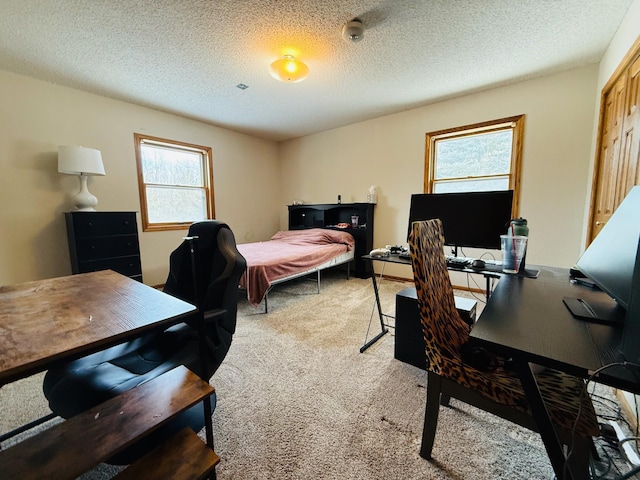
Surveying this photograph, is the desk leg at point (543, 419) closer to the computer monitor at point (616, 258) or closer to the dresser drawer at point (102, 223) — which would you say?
the computer monitor at point (616, 258)

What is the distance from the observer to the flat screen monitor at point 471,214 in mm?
1765

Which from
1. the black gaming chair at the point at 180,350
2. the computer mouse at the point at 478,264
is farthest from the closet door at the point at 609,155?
the black gaming chair at the point at 180,350

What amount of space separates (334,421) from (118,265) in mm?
3097

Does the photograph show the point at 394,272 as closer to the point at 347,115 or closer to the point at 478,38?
the point at 347,115

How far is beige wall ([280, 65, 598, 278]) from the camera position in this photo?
270 centimetres

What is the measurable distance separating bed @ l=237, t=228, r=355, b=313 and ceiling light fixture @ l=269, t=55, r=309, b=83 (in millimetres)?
1848

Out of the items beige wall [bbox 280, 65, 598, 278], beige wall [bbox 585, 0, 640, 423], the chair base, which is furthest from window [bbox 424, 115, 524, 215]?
the chair base

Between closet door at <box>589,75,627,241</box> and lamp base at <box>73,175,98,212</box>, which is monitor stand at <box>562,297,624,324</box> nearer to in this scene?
closet door at <box>589,75,627,241</box>

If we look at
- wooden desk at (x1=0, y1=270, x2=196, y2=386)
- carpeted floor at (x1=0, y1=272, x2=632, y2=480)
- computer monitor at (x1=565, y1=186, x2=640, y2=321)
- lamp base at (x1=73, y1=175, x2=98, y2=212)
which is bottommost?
carpeted floor at (x1=0, y1=272, x2=632, y2=480)

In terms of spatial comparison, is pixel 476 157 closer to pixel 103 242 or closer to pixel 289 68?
pixel 289 68

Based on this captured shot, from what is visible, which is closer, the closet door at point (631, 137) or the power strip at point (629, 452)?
the power strip at point (629, 452)

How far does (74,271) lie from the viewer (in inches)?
115

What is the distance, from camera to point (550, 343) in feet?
2.31

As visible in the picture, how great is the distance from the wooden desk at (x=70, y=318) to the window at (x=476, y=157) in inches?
142
